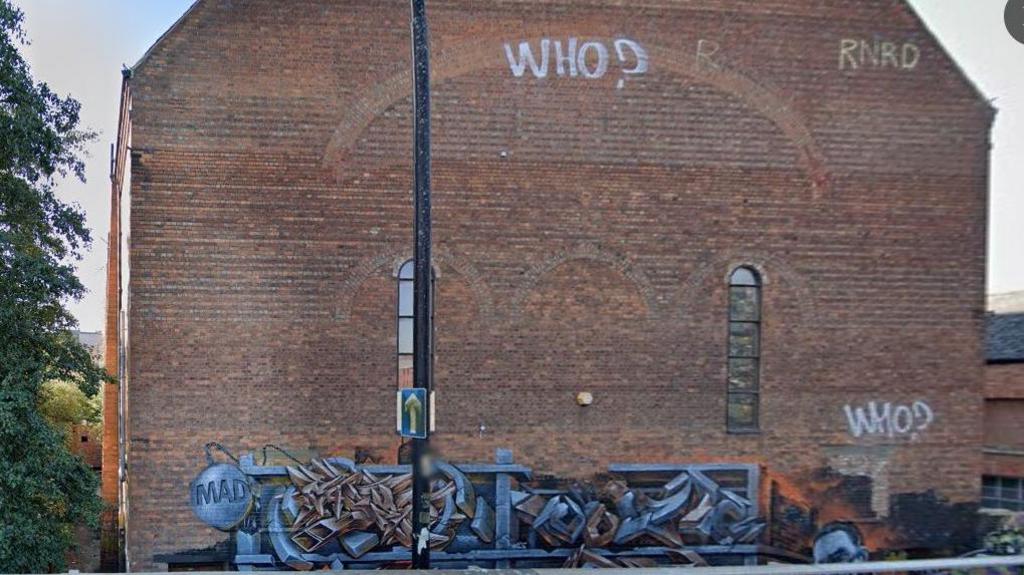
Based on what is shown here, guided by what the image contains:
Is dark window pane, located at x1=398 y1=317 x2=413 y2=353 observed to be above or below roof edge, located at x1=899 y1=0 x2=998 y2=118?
below

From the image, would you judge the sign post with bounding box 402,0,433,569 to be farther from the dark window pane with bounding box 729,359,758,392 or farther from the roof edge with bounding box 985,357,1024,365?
the roof edge with bounding box 985,357,1024,365

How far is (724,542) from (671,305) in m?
3.36

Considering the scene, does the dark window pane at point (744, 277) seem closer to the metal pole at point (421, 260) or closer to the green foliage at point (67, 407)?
the metal pole at point (421, 260)

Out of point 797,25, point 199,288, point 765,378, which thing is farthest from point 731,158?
point 199,288

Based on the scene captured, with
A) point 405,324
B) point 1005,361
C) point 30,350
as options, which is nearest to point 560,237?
point 405,324

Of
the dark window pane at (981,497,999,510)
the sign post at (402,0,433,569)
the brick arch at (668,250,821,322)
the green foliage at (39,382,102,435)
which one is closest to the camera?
the sign post at (402,0,433,569)

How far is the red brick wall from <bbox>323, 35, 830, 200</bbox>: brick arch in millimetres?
38

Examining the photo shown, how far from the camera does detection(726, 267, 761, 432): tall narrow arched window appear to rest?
9195 millimetres

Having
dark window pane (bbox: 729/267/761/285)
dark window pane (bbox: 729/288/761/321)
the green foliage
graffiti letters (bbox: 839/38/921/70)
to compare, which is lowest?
the green foliage

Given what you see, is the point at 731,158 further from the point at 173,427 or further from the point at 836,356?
the point at 173,427

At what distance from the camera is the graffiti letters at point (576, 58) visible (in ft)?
29.1

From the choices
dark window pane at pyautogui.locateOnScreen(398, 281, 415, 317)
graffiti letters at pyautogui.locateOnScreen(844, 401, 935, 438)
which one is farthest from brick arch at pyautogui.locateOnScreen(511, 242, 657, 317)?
graffiti letters at pyautogui.locateOnScreen(844, 401, 935, 438)

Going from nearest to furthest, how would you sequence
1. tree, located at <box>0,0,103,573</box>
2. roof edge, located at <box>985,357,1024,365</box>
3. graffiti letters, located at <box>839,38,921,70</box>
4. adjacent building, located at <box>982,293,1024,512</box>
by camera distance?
1. tree, located at <box>0,0,103,573</box>
2. graffiti letters, located at <box>839,38,921,70</box>
3. adjacent building, located at <box>982,293,1024,512</box>
4. roof edge, located at <box>985,357,1024,365</box>

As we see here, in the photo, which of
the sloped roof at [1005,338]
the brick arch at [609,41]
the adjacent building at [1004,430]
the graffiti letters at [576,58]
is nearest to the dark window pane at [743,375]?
the brick arch at [609,41]
